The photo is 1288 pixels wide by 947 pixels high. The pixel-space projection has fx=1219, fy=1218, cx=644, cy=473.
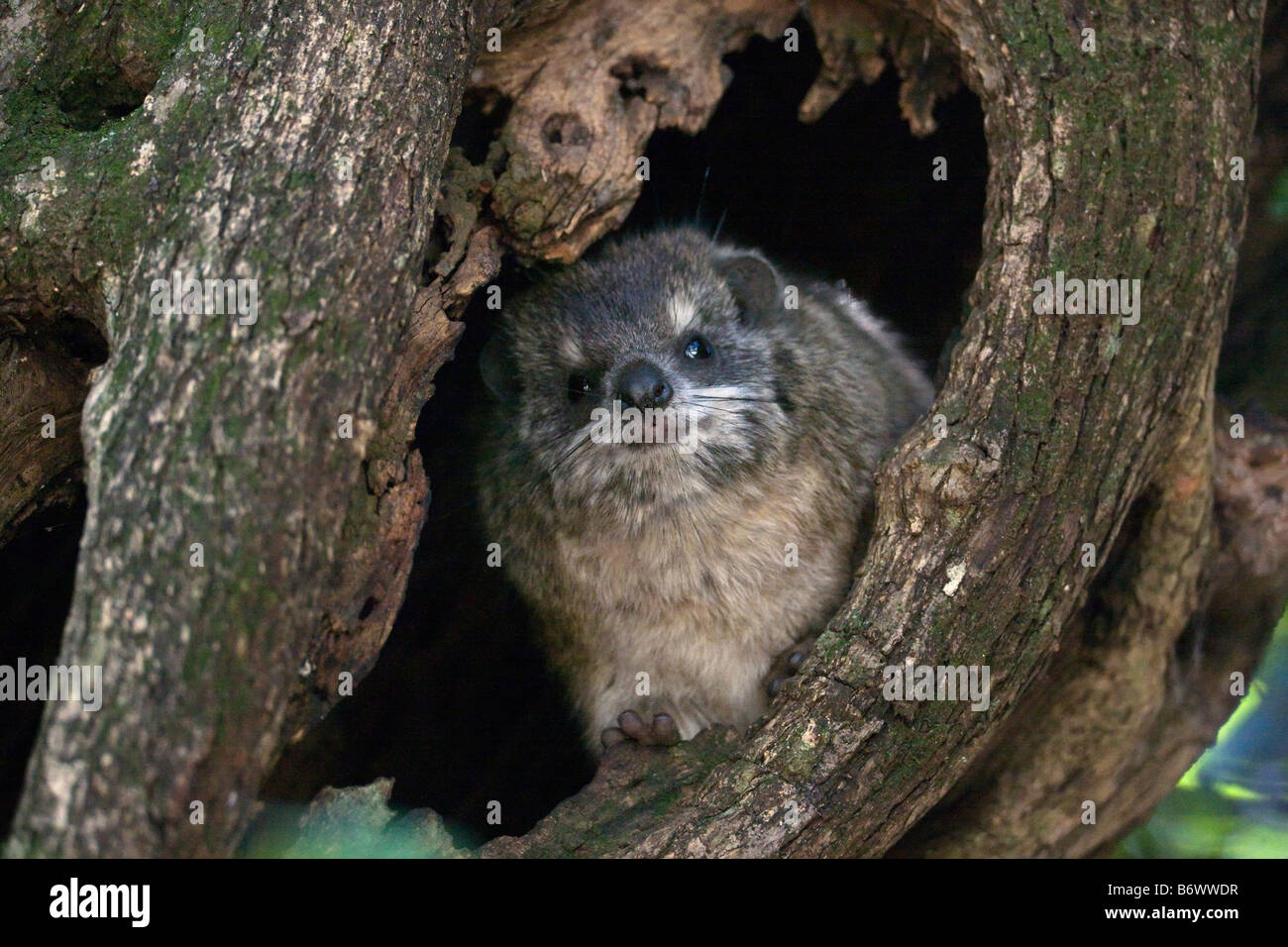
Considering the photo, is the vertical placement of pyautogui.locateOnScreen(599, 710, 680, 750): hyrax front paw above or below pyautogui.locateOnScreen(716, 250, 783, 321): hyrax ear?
below

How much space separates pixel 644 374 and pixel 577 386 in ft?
1.84

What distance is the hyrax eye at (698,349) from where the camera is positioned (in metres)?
4.79

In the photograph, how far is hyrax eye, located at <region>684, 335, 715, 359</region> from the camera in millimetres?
4789

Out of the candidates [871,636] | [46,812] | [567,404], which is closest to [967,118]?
[567,404]

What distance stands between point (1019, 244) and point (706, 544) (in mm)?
1560

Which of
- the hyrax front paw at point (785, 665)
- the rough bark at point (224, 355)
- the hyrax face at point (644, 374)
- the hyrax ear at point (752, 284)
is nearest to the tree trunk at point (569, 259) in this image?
the rough bark at point (224, 355)

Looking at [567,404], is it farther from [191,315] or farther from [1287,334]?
[1287,334]

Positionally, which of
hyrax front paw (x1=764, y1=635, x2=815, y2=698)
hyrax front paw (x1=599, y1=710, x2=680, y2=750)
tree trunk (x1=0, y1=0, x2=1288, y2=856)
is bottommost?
hyrax front paw (x1=599, y1=710, x2=680, y2=750)

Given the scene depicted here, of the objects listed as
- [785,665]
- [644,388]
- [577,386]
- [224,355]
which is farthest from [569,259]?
[224,355]

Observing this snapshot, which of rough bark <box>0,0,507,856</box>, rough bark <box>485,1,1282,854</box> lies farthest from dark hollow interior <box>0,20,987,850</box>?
rough bark <box>0,0,507,856</box>

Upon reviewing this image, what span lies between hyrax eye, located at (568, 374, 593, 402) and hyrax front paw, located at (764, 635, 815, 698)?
4.18 feet

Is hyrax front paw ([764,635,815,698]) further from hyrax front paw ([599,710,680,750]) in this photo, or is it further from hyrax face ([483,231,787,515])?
hyrax face ([483,231,787,515])

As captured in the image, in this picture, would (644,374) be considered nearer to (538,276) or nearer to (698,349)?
(698,349)

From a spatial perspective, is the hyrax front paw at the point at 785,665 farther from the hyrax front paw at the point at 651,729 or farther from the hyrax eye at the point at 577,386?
the hyrax eye at the point at 577,386
